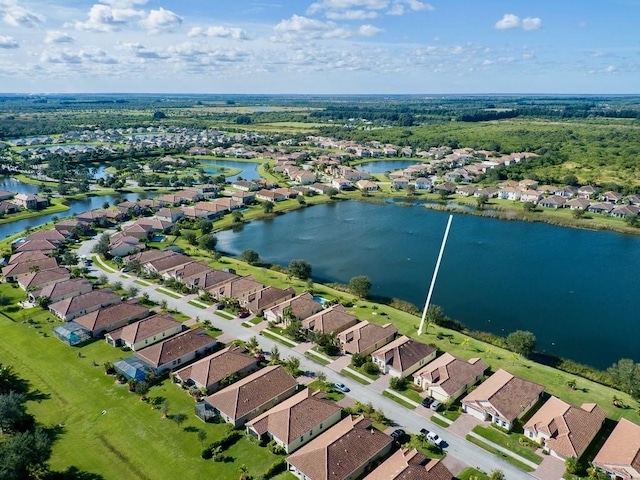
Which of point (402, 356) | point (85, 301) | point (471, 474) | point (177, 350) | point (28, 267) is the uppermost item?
point (28, 267)

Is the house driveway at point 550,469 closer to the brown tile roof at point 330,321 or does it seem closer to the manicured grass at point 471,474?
the manicured grass at point 471,474

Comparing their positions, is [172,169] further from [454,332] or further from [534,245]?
[454,332]

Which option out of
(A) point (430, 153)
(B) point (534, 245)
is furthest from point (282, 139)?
(B) point (534, 245)

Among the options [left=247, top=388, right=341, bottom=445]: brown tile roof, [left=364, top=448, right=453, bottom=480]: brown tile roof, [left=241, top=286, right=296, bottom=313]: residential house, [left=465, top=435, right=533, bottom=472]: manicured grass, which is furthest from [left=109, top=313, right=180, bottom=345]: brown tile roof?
[left=465, top=435, right=533, bottom=472]: manicured grass

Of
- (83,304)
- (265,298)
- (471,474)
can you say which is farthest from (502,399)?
(83,304)

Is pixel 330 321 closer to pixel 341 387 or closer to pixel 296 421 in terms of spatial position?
pixel 341 387

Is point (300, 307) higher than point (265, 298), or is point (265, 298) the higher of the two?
point (265, 298)
